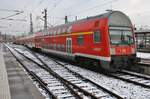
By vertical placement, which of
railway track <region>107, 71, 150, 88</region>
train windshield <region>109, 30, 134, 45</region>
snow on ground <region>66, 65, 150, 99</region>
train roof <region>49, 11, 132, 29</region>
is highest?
train roof <region>49, 11, 132, 29</region>

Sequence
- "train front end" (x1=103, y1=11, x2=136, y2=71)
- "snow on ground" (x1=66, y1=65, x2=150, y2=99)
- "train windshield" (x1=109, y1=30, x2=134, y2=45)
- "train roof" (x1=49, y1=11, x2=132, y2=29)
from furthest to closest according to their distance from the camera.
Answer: "train roof" (x1=49, y1=11, x2=132, y2=29) → "train windshield" (x1=109, y1=30, x2=134, y2=45) → "train front end" (x1=103, y1=11, x2=136, y2=71) → "snow on ground" (x1=66, y1=65, x2=150, y2=99)

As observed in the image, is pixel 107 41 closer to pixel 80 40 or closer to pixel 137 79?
pixel 137 79

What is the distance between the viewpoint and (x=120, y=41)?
43.0ft

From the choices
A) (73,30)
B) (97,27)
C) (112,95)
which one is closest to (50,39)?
(73,30)

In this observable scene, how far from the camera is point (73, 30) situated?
1694 cm

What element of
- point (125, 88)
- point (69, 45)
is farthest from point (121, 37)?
point (69, 45)

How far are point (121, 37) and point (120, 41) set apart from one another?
0.25 m

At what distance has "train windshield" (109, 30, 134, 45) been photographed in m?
12.8

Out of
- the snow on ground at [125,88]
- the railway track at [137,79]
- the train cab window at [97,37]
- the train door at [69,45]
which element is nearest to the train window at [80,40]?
the train door at [69,45]

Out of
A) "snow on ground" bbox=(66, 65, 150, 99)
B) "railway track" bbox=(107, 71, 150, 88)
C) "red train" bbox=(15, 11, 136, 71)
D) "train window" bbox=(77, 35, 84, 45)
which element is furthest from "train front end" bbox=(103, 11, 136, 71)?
"train window" bbox=(77, 35, 84, 45)

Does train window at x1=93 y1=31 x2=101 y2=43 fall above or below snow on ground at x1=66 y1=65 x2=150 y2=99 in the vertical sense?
above

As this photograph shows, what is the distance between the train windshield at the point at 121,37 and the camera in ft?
42.0

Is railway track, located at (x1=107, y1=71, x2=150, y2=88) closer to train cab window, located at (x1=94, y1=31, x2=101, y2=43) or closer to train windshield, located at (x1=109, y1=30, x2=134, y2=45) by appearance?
train windshield, located at (x1=109, y1=30, x2=134, y2=45)

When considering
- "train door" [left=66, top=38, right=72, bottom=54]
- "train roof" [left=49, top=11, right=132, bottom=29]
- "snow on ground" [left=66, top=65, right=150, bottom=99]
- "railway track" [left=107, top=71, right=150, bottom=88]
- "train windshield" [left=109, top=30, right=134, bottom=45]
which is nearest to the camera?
"snow on ground" [left=66, top=65, right=150, bottom=99]
